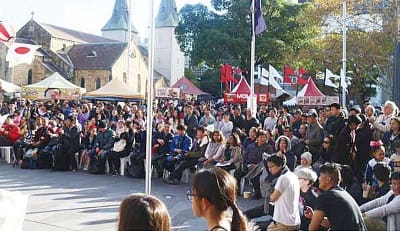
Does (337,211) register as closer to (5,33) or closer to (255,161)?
(255,161)

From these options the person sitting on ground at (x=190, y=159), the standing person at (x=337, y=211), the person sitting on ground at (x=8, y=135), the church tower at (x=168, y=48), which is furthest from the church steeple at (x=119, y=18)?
the standing person at (x=337, y=211)

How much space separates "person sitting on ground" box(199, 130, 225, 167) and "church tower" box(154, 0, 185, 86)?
74680 mm

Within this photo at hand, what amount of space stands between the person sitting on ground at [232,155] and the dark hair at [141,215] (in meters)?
8.95

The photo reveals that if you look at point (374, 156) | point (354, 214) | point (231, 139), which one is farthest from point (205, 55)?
point (354, 214)

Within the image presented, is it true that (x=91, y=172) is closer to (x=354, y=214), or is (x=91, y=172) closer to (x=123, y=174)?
(x=123, y=174)

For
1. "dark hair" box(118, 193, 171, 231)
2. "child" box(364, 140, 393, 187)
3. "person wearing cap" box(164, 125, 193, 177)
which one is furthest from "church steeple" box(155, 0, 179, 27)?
"dark hair" box(118, 193, 171, 231)

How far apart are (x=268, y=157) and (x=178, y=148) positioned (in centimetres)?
589

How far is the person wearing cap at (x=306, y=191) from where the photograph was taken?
6.57 meters

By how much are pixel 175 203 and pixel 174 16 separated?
3234 inches

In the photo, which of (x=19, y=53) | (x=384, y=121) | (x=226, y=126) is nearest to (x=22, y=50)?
(x=19, y=53)

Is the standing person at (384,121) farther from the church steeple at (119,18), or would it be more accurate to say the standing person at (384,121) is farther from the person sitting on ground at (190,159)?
the church steeple at (119,18)

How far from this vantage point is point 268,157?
284 inches

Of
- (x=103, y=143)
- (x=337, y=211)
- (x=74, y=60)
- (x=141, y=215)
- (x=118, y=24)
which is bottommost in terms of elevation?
(x=337, y=211)

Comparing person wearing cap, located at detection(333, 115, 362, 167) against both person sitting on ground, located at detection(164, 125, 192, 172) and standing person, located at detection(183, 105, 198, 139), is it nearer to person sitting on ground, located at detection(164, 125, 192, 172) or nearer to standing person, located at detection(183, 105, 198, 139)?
person sitting on ground, located at detection(164, 125, 192, 172)
